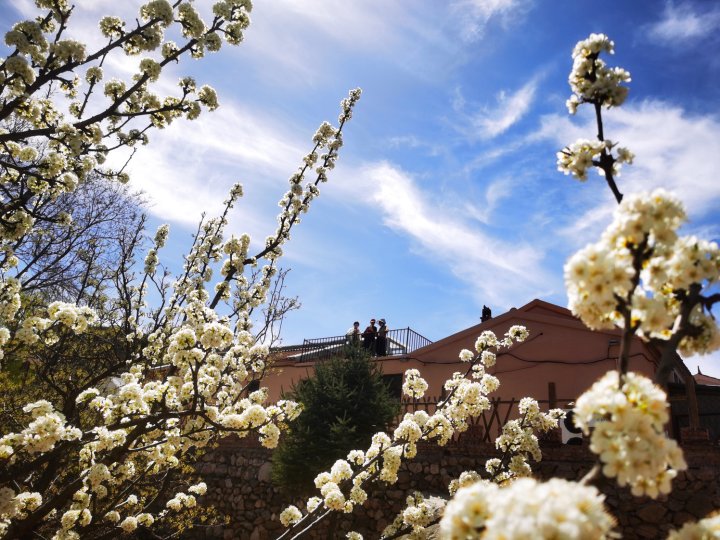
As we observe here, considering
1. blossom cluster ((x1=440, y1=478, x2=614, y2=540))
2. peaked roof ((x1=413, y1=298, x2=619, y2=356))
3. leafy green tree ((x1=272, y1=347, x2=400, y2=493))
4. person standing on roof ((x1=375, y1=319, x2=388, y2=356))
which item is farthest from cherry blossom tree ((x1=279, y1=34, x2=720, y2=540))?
person standing on roof ((x1=375, y1=319, x2=388, y2=356))

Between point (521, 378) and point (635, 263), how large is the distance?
12.3 metres

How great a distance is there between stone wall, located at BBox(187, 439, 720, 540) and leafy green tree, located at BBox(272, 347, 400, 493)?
3.06ft

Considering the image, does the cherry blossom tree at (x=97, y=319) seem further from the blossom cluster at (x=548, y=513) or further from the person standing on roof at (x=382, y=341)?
the person standing on roof at (x=382, y=341)

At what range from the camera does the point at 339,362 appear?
10930 mm

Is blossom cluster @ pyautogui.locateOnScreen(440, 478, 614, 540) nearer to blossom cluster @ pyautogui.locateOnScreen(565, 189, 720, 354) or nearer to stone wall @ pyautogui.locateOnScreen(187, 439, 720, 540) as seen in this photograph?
blossom cluster @ pyautogui.locateOnScreen(565, 189, 720, 354)

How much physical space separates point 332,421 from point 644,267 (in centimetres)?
881

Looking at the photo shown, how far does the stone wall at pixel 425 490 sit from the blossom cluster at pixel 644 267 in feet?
8.99

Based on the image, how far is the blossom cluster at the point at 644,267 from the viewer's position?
1938 mm

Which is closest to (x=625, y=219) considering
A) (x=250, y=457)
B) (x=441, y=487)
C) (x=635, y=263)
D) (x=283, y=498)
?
(x=635, y=263)

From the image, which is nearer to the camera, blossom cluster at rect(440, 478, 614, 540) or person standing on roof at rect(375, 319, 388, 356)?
blossom cluster at rect(440, 478, 614, 540)

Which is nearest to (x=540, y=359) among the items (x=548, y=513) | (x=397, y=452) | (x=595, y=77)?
(x=397, y=452)

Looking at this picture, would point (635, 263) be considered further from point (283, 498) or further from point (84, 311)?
point (283, 498)

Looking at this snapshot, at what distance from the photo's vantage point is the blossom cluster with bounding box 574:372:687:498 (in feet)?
5.35

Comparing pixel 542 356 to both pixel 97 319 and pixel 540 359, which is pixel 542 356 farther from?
pixel 97 319
